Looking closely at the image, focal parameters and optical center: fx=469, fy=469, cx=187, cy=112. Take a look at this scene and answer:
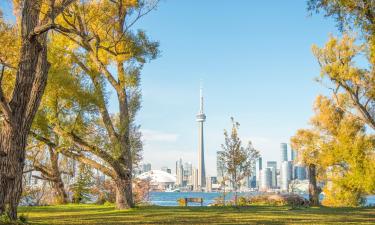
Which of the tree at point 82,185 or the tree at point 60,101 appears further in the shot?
the tree at point 82,185

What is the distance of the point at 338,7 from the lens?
1525 cm

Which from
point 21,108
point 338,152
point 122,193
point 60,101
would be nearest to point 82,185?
point 122,193

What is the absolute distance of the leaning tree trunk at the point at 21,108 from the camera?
13.7m

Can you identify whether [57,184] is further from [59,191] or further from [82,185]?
[82,185]

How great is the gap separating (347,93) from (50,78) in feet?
73.8

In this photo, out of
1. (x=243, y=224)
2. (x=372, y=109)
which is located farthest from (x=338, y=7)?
(x=372, y=109)

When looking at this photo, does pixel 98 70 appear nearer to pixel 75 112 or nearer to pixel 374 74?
pixel 75 112

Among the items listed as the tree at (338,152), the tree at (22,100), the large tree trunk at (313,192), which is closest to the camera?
the tree at (22,100)

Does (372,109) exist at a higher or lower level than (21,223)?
higher

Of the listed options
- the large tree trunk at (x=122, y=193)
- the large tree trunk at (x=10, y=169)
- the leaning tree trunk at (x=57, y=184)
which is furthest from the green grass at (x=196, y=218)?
the leaning tree trunk at (x=57, y=184)

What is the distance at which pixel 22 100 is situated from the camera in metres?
14.1

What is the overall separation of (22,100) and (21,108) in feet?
0.80

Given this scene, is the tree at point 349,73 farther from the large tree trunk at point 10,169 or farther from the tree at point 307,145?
the large tree trunk at point 10,169

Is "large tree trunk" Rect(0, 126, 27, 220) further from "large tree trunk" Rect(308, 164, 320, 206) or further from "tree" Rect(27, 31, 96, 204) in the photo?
"large tree trunk" Rect(308, 164, 320, 206)
